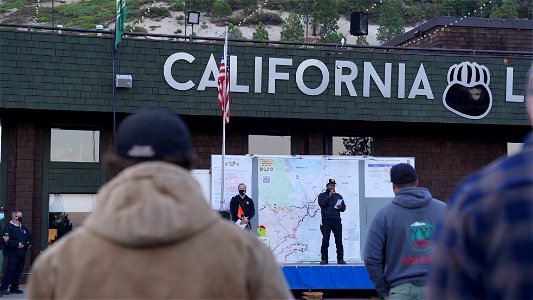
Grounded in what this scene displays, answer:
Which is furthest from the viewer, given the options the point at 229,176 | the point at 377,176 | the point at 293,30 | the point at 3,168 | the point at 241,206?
the point at 293,30

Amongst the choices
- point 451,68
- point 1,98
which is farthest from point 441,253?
point 451,68

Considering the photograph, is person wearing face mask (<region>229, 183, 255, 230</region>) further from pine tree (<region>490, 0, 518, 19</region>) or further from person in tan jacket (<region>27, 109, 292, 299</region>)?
pine tree (<region>490, 0, 518, 19</region>)

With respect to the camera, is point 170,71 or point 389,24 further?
point 389,24

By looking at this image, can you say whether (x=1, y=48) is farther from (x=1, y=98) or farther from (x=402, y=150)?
(x=402, y=150)

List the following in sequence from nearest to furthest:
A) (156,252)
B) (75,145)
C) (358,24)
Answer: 1. (156,252)
2. (75,145)
3. (358,24)

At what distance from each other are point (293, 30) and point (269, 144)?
72.6 meters

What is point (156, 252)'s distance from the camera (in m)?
3.03

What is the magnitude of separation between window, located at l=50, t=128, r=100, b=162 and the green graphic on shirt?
16696 mm

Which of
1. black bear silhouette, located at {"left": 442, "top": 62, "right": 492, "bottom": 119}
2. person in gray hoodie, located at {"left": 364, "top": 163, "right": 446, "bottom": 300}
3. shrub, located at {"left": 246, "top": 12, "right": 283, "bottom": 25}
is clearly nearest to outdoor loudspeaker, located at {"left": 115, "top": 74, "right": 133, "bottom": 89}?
black bear silhouette, located at {"left": 442, "top": 62, "right": 492, "bottom": 119}

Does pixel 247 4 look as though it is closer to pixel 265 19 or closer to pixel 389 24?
pixel 265 19

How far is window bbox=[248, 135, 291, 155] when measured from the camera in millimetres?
24312

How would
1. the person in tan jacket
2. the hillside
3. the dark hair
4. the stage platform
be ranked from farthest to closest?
the hillside < the stage platform < the dark hair < the person in tan jacket

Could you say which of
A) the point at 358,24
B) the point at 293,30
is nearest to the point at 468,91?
the point at 358,24

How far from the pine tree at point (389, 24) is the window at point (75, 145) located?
254 feet
